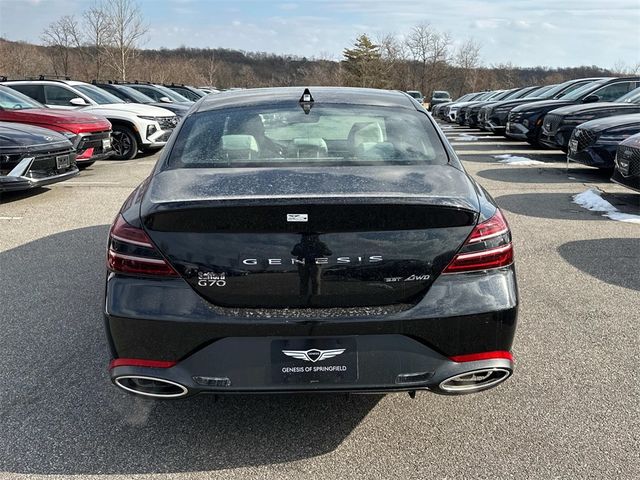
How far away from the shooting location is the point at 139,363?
2363 millimetres

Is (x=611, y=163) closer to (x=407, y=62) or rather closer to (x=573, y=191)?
(x=573, y=191)

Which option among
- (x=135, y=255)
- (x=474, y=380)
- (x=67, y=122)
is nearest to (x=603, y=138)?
(x=474, y=380)

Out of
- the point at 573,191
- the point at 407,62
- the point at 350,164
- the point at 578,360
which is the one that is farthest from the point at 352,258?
the point at 407,62

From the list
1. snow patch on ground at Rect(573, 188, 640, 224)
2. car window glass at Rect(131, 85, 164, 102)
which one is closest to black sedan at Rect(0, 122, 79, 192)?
snow patch on ground at Rect(573, 188, 640, 224)

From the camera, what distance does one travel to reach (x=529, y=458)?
8.13ft

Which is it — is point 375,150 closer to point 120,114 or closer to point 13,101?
point 13,101

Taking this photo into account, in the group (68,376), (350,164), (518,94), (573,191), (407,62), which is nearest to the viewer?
(350,164)

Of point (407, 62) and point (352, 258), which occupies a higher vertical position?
point (407, 62)

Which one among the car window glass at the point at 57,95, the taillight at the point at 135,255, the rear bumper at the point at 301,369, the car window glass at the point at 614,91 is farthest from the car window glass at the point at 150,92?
the rear bumper at the point at 301,369

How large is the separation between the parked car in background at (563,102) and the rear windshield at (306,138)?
11517mm

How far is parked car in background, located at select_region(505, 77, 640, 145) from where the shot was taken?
13.6 metres

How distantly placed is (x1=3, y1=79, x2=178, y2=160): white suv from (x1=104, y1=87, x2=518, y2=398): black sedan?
34.9 feet

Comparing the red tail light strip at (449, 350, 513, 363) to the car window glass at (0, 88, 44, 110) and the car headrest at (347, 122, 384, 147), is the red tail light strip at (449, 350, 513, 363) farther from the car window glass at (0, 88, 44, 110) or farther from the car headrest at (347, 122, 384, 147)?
the car window glass at (0, 88, 44, 110)

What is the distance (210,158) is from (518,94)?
20178mm
